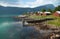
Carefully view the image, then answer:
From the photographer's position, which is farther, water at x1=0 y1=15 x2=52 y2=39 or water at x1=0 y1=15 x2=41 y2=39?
water at x1=0 y1=15 x2=41 y2=39

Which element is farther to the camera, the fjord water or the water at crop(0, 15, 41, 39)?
the fjord water

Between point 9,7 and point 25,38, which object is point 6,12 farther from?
point 25,38

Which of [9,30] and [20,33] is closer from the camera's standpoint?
[20,33]

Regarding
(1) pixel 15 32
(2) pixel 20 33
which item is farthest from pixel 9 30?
(2) pixel 20 33

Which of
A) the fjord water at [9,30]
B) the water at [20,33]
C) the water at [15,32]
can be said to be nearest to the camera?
the water at [20,33]

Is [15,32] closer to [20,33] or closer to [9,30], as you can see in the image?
[20,33]

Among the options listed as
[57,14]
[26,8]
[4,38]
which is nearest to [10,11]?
[26,8]

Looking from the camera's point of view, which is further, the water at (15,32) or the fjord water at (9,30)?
the fjord water at (9,30)

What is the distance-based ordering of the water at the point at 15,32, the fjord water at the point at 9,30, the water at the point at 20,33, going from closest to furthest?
1. the water at the point at 20,33
2. the water at the point at 15,32
3. the fjord water at the point at 9,30

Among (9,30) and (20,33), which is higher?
(20,33)

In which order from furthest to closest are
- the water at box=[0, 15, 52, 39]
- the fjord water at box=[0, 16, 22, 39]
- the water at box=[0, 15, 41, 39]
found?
the fjord water at box=[0, 16, 22, 39], the water at box=[0, 15, 41, 39], the water at box=[0, 15, 52, 39]

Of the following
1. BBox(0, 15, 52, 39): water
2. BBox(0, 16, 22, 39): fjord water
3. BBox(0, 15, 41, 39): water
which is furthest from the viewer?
BBox(0, 16, 22, 39): fjord water

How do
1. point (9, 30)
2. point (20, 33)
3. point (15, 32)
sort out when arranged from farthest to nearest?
point (9, 30) → point (15, 32) → point (20, 33)

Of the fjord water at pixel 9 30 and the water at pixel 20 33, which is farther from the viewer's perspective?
the fjord water at pixel 9 30
